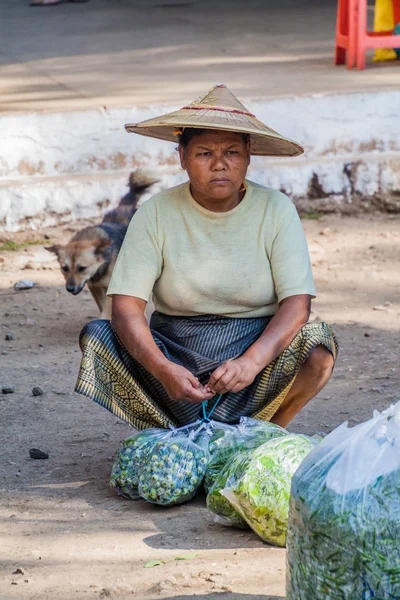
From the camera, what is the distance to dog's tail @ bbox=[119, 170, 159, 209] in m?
6.09

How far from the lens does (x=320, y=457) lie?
2242 mm

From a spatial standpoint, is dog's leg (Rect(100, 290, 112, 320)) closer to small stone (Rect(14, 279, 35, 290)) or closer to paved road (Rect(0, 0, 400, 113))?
small stone (Rect(14, 279, 35, 290))

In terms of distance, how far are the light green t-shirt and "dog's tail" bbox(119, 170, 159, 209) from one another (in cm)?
254

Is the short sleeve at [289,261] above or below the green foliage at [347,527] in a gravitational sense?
above

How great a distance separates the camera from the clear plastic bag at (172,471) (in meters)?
3.22

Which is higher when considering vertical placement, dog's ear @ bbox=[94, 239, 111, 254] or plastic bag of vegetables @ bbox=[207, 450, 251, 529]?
dog's ear @ bbox=[94, 239, 111, 254]

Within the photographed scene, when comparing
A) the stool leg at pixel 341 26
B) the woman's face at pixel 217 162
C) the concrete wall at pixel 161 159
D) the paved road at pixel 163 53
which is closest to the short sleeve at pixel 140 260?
the woman's face at pixel 217 162

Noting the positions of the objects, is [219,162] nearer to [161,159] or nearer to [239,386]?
[239,386]

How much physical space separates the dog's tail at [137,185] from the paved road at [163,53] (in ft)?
3.95

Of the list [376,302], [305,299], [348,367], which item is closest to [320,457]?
[305,299]

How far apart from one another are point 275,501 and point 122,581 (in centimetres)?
50

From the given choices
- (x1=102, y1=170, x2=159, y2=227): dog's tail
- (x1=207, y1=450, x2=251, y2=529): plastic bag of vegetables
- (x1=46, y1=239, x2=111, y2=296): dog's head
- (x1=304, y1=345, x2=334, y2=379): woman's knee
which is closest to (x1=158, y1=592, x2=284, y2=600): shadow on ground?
(x1=207, y1=450, x2=251, y2=529): plastic bag of vegetables

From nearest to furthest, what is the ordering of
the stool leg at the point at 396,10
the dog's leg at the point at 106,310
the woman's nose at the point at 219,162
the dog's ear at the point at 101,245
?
the woman's nose at the point at 219,162 < the dog's leg at the point at 106,310 < the dog's ear at the point at 101,245 < the stool leg at the point at 396,10

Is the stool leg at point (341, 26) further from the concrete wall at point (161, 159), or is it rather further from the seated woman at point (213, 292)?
the seated woman at point (213, 292)
